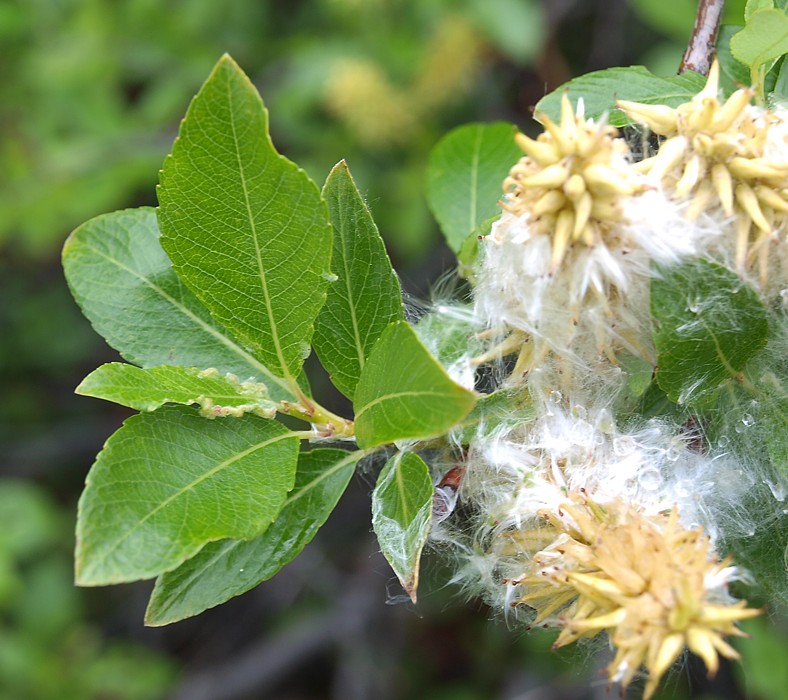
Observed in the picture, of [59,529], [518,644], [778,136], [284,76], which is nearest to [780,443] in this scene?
[778,136]

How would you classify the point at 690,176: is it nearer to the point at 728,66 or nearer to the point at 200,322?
the point at 728,66

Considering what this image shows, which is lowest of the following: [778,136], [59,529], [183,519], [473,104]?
[59,529]

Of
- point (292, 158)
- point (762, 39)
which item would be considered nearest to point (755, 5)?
point (762, 39)

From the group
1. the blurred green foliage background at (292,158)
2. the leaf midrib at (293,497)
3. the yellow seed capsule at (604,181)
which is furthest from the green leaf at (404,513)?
the blurred green foliage background at (292,158)

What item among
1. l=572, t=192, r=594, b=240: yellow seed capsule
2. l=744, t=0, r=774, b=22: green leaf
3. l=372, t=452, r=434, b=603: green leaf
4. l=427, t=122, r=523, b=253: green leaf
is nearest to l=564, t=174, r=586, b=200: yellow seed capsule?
l=572, t=192, r=594, b=240: yellow seed capsule

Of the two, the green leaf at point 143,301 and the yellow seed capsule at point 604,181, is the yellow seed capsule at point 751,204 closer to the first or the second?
the yellow seed capsule at point 604,181

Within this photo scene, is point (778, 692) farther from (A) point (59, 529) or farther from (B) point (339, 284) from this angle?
(A) point (59, 529)
